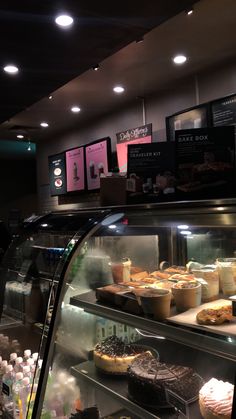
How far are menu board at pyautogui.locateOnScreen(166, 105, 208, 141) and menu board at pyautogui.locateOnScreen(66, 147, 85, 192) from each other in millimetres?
1593

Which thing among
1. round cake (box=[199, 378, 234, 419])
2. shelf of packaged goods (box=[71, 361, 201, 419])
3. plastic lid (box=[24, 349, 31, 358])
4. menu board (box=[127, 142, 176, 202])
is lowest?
plastic lid (box=[24, 349, 31, 358])

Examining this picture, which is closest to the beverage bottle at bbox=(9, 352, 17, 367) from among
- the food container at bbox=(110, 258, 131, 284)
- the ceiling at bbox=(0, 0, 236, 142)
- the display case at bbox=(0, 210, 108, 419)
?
the display case at bbox=(0, 210, 108, 419)

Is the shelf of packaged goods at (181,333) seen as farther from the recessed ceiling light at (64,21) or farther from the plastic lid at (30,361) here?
the recessed ceiling light at (64,21)

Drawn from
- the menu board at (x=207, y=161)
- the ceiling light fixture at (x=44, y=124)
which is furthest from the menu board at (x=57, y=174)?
the menu board at (x=207, y=161)

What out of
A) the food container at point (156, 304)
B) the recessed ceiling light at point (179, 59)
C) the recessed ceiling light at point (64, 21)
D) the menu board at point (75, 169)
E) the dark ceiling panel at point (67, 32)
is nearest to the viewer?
the food container at point (156, 304)

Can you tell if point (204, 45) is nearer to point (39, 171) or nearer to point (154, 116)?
point (154, 116)

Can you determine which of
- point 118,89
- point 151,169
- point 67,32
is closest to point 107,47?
point 67,32

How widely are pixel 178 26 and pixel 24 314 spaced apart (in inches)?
93.9

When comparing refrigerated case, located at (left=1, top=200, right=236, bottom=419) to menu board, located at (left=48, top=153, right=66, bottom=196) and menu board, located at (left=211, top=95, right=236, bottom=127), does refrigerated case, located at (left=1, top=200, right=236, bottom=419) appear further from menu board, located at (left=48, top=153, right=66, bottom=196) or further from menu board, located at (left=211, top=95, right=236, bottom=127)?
menu board, located at (left=48, top=153, right=66, bottom=196)

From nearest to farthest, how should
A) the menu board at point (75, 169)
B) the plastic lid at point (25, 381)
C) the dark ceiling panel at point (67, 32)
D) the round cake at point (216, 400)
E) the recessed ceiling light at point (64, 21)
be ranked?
the round cake at point (216, 400) → the plastic lid at point (25, 381) → the dark ceiling panel at point (67, 32) → the recessed ceiling light at point (64, 21) → the menu board at point (75, 169)

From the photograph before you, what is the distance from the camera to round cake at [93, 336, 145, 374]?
1723mm

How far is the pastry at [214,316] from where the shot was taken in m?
1.18

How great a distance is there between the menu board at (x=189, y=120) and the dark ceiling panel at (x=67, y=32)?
1.24 meters

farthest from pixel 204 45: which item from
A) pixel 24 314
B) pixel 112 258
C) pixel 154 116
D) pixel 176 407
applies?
pixel 176 407
